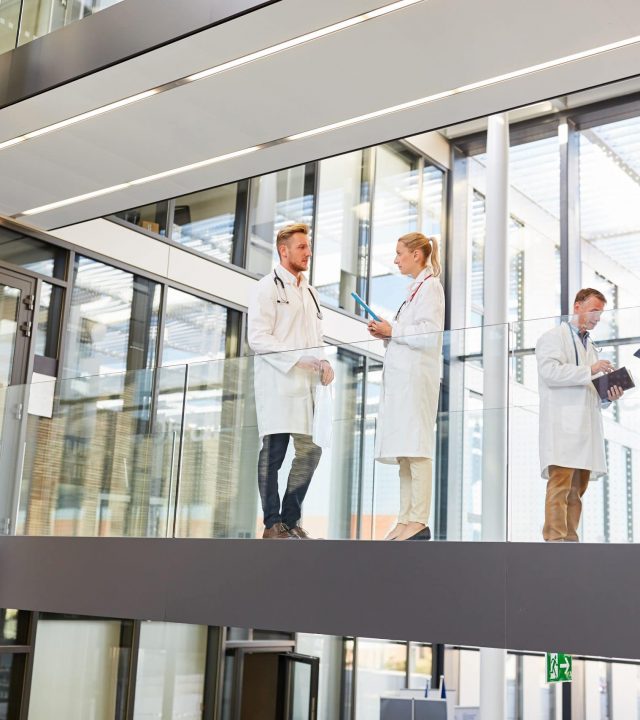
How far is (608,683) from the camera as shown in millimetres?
11828

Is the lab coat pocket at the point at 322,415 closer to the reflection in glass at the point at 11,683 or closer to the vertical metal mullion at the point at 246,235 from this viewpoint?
the reflection in glass at the point at 11,683

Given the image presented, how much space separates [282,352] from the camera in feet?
16.9

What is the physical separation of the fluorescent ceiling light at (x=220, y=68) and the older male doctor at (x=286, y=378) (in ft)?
3.50

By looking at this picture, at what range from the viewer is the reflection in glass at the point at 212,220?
994 cm

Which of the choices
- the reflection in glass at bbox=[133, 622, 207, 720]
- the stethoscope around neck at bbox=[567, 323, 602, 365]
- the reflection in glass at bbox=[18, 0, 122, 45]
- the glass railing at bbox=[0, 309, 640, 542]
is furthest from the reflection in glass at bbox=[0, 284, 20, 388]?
the stethoscope around neck at bbox=[567, 323, 602, 365]

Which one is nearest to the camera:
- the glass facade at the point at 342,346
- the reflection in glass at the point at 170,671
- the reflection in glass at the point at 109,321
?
the glass facade at the point at 342,346

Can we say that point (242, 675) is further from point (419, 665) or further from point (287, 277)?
point (287, 277)

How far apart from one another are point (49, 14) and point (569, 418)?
446 centimetres

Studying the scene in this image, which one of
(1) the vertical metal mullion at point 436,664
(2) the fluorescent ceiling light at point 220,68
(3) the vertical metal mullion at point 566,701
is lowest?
(3) the vertical metal mullion at point 566,701

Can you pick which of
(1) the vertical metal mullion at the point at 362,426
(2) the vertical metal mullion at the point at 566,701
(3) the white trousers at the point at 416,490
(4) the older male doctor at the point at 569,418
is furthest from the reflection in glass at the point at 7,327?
(2) the vertical metal mullion at the point at 566,701

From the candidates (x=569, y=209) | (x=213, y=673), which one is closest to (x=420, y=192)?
(x=569, y=209)

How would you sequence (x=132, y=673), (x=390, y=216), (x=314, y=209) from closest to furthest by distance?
(x=132, y=673), (x=314, y=209), (x=390, y=216)

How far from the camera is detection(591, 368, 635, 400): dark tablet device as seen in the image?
167 inches

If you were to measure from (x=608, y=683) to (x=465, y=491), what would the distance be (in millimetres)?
8485
